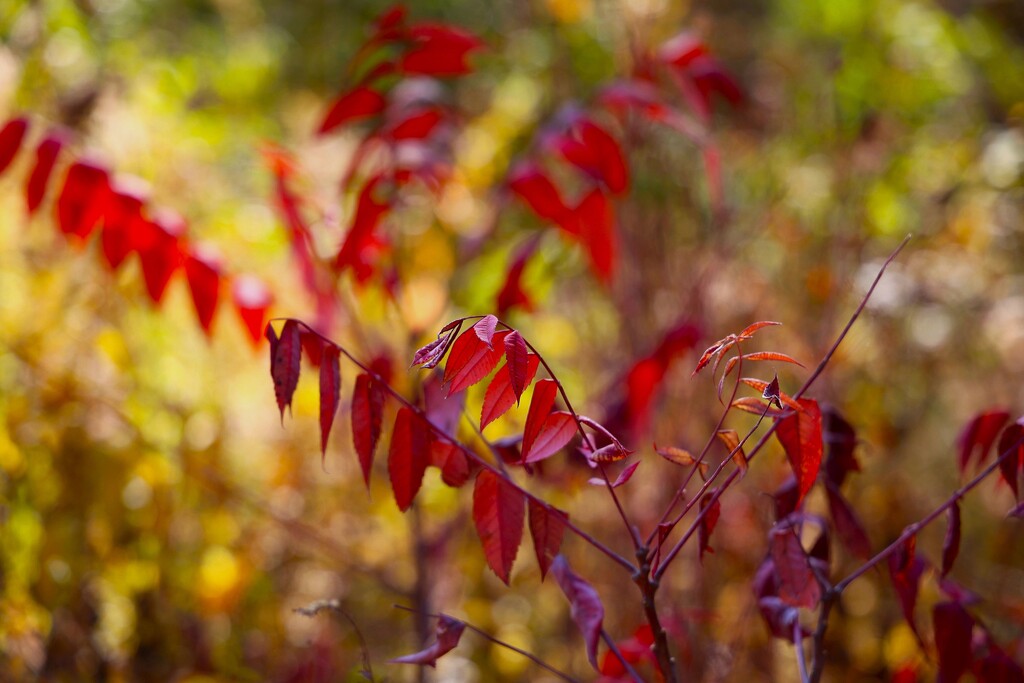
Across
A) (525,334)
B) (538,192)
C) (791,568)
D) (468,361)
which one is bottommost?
(525,334)

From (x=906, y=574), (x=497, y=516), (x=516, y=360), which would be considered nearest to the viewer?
(x=516, y=360)

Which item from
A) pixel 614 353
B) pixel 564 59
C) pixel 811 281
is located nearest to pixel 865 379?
pixel 811 281

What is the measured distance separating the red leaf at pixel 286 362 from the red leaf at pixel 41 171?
69 cm

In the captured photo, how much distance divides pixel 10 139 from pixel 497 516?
968mm

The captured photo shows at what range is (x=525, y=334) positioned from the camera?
2.18 m

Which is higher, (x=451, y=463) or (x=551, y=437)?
(x=551, y=437)

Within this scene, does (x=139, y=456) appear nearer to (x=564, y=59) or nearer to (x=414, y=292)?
(x=414, y=292)

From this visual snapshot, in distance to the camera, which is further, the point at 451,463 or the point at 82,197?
the point at 82,197

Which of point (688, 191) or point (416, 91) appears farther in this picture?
point (688, 191)

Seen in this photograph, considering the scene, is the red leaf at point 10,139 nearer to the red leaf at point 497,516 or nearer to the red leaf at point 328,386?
the red leaf at point 328,386

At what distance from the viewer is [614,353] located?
240 centimetres

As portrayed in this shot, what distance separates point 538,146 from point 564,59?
3.86 feet

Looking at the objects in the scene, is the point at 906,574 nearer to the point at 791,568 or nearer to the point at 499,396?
the point at 791,568

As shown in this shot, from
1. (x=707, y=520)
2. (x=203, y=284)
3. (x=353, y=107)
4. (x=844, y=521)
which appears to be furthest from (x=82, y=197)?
(x=844, y=521)
